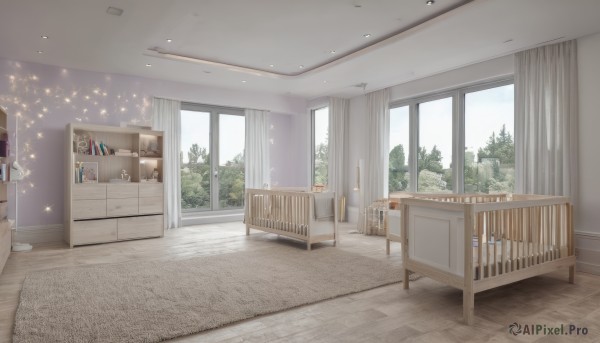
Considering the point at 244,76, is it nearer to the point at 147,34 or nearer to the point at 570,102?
the point at 147,34

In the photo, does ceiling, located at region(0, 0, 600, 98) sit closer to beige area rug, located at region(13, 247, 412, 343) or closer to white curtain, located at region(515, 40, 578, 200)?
white curtain, located at region(515, 40, 578, 200)

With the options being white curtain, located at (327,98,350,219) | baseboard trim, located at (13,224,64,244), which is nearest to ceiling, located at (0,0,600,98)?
white curtain, located at (327,98,350,219)

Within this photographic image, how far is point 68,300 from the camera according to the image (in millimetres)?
2713

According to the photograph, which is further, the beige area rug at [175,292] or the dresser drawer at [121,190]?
the dresser drawer at [121,190]

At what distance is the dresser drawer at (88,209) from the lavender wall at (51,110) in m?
0.71

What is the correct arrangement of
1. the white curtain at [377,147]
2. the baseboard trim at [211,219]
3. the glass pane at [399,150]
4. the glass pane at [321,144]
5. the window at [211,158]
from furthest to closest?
the glass pane at [321,144]
the window at [211,158]
the baseboard trim at [211,219]
the white curtain at [377,147]
the glass pane at [399,150]

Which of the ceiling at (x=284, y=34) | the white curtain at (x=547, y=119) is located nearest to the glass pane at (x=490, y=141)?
the white curtain at (x=547, y=119)

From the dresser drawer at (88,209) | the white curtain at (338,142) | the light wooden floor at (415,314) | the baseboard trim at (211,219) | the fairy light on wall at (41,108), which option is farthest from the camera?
the white curtain at (338,142)

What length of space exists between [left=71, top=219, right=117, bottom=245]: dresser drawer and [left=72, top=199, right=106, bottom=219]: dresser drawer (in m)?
0.08

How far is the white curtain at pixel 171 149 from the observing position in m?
5.95

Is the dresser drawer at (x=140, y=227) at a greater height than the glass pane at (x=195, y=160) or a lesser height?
lesser

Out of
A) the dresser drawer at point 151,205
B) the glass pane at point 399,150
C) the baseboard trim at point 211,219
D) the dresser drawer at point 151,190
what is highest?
the glass pane at point 399,150

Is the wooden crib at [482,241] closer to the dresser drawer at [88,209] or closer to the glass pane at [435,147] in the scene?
the glass pane at [435,147]

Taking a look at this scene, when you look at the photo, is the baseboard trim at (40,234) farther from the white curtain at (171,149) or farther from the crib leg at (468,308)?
the crib leg at (468,308)
